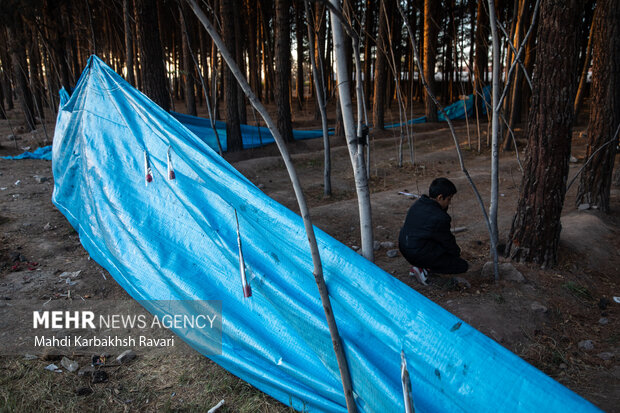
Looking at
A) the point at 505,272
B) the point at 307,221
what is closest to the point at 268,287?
the point at 307,221

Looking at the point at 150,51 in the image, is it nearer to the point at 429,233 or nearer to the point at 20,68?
the point at 429,233

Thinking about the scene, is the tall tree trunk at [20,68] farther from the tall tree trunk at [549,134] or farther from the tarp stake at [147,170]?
the tall tree trunk at [549,134]

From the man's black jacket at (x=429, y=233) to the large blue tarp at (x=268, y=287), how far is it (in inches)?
51.4

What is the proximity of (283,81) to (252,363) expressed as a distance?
7404 millimetres

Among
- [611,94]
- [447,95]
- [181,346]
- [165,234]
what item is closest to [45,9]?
[165,234]

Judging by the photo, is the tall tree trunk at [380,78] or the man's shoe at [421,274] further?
the tall tree trunk at [380,78]

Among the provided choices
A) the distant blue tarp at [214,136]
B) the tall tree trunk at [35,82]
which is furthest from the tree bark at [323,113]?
the tall tree trunk at [35,82]

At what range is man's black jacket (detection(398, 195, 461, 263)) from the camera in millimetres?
2984

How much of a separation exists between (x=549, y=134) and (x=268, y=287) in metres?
2.47

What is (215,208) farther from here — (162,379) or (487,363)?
(487,363)

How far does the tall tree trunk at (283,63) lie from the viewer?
312 inches

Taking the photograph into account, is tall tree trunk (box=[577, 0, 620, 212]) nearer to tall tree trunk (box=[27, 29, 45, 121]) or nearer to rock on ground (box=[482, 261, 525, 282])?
rock on ground (box=[482, 261, 525, 282])

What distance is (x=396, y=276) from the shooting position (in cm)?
333

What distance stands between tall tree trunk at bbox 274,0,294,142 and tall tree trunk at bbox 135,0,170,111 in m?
2.66
